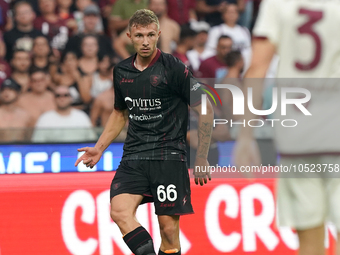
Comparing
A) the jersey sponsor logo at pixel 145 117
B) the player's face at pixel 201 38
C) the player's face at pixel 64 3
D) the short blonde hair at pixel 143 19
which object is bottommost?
the jersey sponsor logo at pixel 145 117

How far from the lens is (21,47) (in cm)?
881

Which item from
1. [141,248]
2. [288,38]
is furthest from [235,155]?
[141,248]

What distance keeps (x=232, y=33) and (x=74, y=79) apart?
2.81 meters

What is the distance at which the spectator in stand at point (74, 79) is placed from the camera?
8.25m

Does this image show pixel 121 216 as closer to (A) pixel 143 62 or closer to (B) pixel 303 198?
(A) pixel 143 62

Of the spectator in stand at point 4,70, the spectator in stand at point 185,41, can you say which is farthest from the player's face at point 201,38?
the spectator in stand at point 4,70

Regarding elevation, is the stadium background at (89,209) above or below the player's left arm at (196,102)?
below

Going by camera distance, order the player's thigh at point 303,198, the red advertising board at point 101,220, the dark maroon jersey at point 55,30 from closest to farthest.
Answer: the player's thigh at point 303,198 < the red advertising board at point 101,220 < the dark maroon jersey at point 55,30

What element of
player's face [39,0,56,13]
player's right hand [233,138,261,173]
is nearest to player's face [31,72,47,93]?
player's face [39,0,56,13]

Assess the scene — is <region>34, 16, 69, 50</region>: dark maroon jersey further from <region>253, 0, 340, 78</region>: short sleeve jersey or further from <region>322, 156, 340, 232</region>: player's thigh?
<region>322, 156, 340, 232</region>: player's thigh

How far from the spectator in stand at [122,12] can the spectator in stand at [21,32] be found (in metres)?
1.26

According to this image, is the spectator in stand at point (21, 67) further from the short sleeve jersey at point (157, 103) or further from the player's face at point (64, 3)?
the short sleeve jersey at point (157, 103)

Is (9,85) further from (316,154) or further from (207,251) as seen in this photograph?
(316,154)

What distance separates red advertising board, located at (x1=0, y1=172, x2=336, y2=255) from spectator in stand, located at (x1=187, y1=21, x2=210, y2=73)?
3555 millimetres
